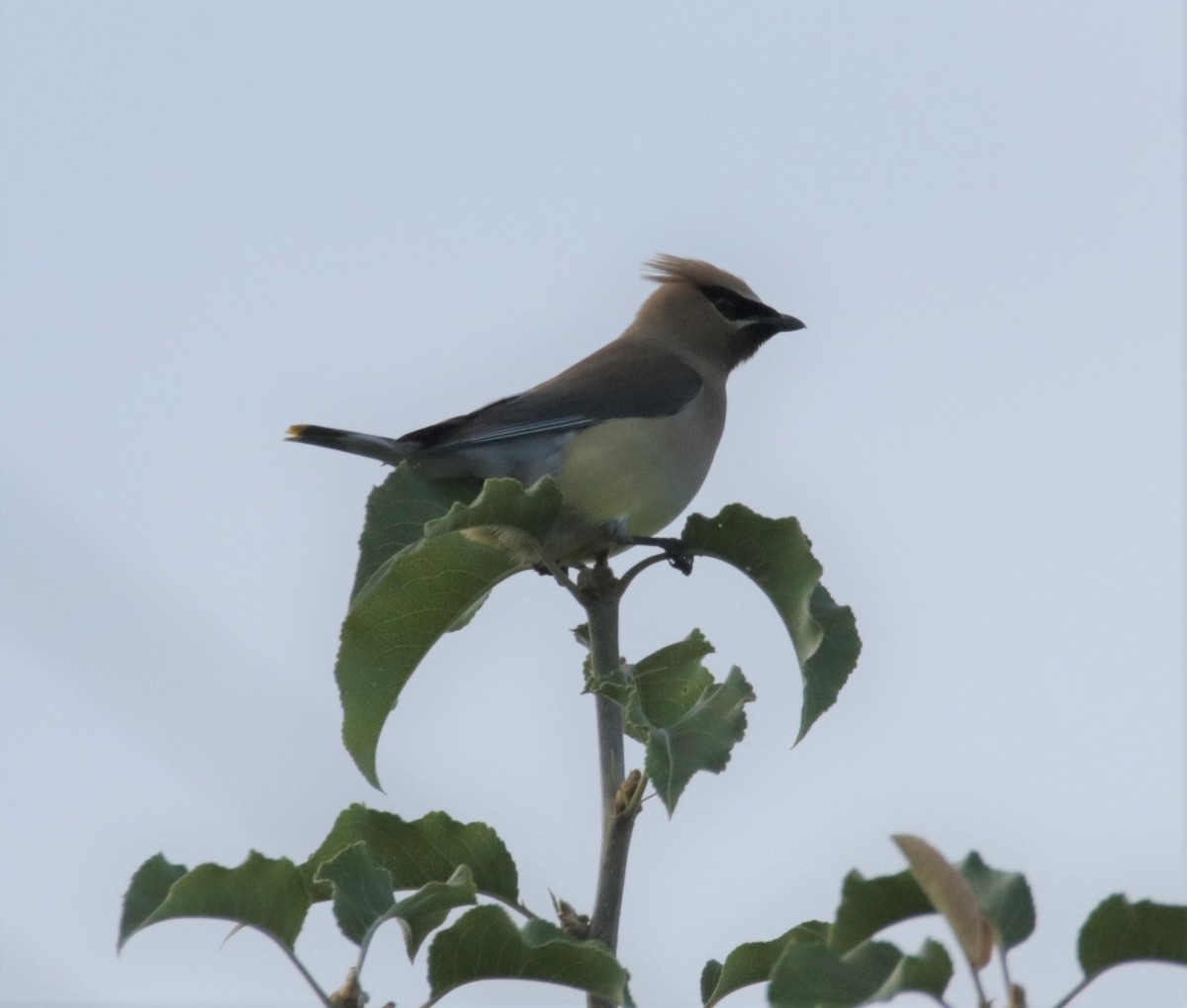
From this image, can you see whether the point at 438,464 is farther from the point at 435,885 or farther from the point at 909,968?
the point at 909,968

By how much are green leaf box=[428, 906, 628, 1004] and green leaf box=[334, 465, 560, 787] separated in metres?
0.60

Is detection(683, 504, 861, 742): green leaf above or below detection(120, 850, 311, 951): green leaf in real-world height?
above

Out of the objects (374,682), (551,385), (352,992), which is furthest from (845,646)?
(551,385)

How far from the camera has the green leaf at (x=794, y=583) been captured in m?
2.86

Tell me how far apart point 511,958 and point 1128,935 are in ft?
2.68

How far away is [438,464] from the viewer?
4477 mm

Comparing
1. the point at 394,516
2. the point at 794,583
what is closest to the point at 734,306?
the point at 394,516

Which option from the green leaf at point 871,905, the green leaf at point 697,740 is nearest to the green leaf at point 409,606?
the green leaf at point 697,740

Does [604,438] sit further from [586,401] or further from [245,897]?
[245,897]

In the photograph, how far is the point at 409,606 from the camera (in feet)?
9.70

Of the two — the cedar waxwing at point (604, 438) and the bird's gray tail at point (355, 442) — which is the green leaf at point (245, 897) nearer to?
the cedar waxwing at point (604, 438)

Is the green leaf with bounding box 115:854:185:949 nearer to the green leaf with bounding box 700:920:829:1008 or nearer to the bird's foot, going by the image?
the green leaf with bounding box 700:920:829:1008

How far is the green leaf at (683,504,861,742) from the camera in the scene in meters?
2.86

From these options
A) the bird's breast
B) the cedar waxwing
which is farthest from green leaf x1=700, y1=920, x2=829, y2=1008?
the bird's breast
